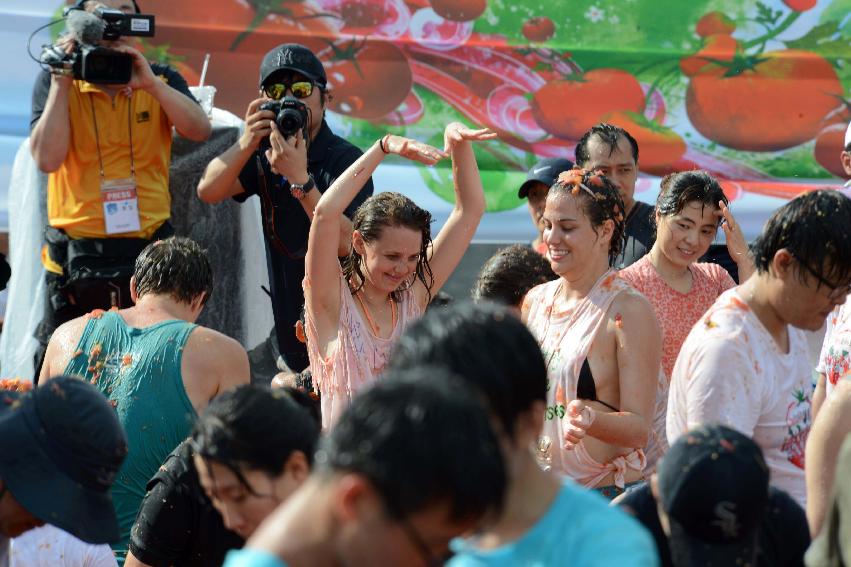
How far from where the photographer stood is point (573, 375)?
368 centimetres

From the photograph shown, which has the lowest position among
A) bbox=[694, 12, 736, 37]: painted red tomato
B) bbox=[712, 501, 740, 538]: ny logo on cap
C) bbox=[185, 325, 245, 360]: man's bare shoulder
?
bbox=[185, 325, 245, 360]: man's bare shoulder

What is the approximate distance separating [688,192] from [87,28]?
2.40 meters

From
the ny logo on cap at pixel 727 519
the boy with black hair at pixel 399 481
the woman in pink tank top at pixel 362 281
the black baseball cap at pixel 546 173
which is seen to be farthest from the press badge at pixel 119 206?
the boy with black hair at pixel 399 481

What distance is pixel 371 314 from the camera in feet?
13.1

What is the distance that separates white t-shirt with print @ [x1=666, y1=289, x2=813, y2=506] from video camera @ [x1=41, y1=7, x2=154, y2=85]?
117 inches

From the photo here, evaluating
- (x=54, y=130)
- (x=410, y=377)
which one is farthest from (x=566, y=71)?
(x=410, y=377)

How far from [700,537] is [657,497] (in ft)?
0.66

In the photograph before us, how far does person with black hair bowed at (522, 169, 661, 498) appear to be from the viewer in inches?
144

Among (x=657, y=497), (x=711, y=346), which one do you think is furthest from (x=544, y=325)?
(x=657, y=497)

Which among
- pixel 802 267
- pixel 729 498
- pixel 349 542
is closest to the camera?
pixel 349 542

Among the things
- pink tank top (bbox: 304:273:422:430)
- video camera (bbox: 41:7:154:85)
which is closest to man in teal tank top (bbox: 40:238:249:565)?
pink tank top (bbox: 304:273:422:430)

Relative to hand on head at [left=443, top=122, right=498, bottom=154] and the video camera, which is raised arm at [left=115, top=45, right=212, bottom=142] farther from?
hand on head at [left=443, top=122, right=498, bottom=154]

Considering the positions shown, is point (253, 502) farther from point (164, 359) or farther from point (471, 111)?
point (471, 111)

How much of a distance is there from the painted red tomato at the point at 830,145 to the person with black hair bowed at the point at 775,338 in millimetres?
3874
